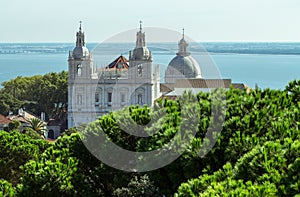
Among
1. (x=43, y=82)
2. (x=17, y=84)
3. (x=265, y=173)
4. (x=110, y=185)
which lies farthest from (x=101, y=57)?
(x=265, y=173)

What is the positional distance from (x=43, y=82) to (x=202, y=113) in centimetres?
4086

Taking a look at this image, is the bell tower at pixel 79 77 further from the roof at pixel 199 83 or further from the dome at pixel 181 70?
the dome at pixel 181 70

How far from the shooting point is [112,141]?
14414mm

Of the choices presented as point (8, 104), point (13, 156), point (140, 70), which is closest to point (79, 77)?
point (140, 70)

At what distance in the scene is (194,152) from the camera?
41.3 ft

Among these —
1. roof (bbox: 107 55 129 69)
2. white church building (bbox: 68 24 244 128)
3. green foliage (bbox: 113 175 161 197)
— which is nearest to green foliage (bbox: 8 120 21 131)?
white church building (bbox: 68 24 244 128)

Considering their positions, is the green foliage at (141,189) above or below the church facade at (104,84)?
below

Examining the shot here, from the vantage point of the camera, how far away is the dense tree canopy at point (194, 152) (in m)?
10.5

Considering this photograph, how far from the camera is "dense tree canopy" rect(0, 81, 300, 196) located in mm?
10469

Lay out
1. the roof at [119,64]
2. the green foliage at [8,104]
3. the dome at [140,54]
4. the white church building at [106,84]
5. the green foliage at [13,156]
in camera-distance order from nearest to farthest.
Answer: the green foliage at [13,156]
the dome at [140,54]
the white church building at [106,84]
the roof at [119,64]
the green foliage at [8,104]

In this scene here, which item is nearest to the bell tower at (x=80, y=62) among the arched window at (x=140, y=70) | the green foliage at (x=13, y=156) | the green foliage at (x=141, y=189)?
the arched window at (x=140, y=70)

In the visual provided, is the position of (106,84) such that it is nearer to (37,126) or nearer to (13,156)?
(37,126)

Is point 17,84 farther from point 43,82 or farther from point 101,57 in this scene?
point 101,57

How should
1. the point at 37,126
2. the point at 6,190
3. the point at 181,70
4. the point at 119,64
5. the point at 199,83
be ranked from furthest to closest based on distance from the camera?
the point at 181,70 < the point at 119,64 < the point at 199,83 < the point at 37,126 < the point at 6,190
